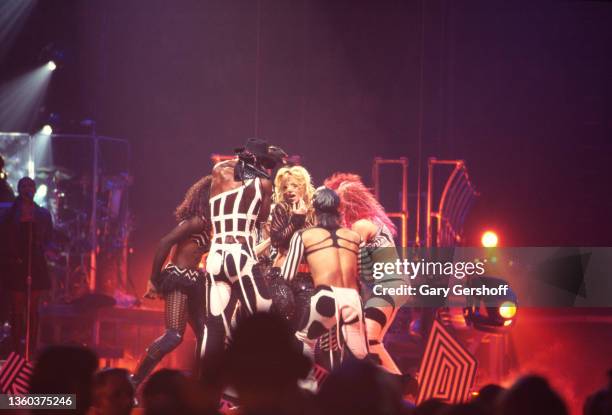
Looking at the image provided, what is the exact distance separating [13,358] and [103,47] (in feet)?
30.0

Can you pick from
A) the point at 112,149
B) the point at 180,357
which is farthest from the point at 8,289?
the point at 112,149

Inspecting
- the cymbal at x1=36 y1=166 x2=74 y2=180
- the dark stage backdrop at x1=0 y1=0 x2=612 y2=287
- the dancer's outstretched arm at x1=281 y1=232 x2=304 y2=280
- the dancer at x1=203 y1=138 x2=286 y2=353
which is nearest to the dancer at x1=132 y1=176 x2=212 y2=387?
the dancer at x1=203 y1=138 x2=286 y2=353

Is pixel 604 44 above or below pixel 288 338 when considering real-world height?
above

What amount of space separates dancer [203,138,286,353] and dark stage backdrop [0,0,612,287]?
587 cm

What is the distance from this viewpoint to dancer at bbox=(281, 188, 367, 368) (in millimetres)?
7438

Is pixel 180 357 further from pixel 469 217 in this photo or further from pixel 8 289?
pixel 469 217

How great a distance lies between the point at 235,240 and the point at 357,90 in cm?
704

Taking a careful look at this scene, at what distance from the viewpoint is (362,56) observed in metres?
14.1

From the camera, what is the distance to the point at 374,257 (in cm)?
839

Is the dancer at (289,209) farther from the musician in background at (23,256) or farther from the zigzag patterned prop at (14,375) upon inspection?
the zigzag patterned prop at (14,375)

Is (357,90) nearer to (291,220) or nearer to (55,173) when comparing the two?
(55,173)

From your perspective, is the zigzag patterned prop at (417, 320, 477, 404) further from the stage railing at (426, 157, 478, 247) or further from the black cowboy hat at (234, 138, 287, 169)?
the stage railing at (426, 157, 478, 247)

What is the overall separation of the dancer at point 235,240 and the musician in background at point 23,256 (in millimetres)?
2640

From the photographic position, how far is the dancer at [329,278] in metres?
7.44
